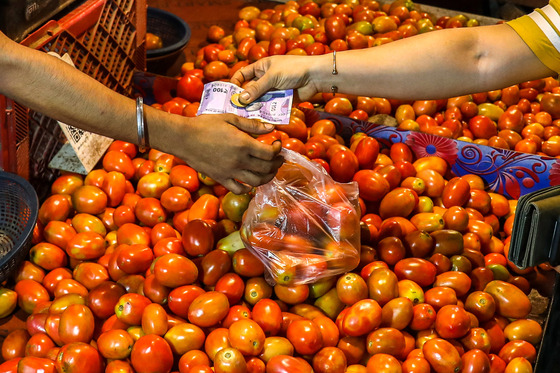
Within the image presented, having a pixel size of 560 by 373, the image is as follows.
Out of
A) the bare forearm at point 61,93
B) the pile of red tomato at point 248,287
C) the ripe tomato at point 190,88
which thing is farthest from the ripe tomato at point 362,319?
the ripe tomato at point 190,88

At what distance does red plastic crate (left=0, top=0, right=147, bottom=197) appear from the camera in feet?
7.99

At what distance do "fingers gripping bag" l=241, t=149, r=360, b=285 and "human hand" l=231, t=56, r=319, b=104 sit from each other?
0.34 metres

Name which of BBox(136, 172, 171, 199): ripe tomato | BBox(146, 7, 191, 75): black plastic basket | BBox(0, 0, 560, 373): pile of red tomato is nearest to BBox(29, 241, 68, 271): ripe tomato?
BBox(0, 0, 560, 373): pile of red tomato

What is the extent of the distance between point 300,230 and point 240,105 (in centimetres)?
52

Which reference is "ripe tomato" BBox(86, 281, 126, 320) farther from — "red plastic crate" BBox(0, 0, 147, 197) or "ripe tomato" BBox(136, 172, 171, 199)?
"red plastic crate" BBox(0, 0, 147, 197)

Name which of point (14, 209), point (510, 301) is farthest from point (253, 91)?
point (510, 301)

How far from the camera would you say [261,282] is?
2.18m

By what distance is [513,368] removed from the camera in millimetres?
1942

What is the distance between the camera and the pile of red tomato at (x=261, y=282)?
194cm

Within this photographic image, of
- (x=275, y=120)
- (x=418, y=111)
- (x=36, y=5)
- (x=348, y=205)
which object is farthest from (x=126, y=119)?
(x=418, y=111)

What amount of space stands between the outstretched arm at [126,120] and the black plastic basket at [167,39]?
77.3 inches

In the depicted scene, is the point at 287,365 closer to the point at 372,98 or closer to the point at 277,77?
the point at 277,77

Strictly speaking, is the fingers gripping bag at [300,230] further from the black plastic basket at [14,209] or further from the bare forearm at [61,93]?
the black plastic basket at [14,209]

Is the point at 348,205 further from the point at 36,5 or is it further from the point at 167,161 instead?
the point at 36,5
